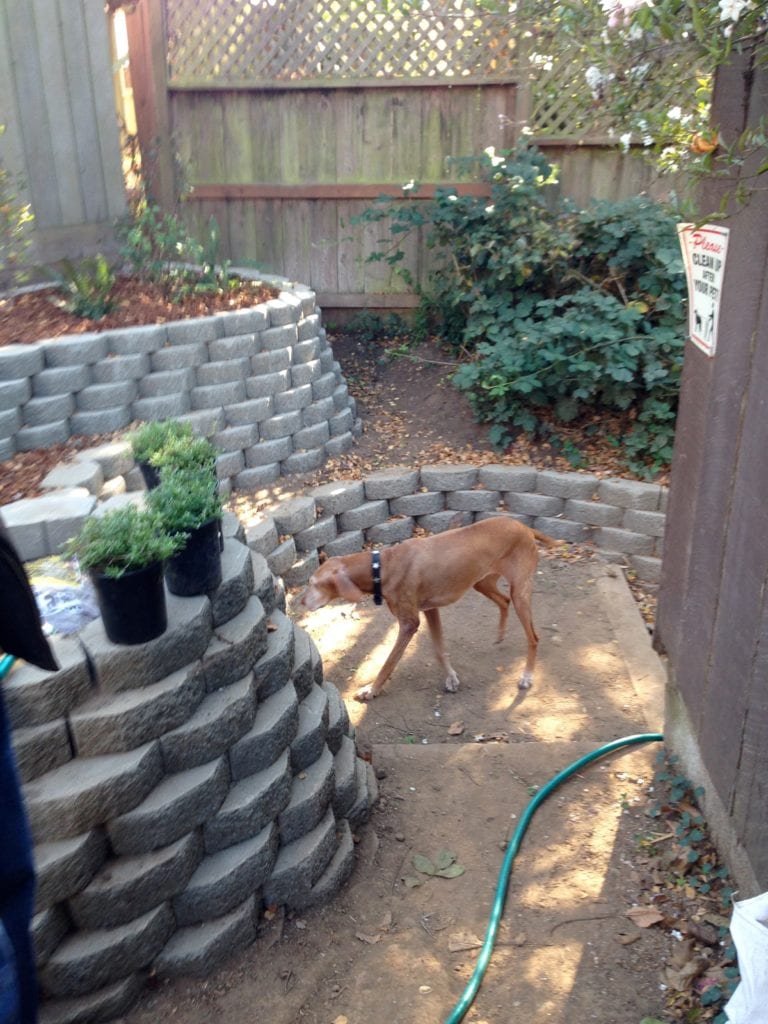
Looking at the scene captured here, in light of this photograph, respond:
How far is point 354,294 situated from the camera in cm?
836

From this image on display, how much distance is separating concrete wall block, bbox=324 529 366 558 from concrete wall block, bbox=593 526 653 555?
1801 mm

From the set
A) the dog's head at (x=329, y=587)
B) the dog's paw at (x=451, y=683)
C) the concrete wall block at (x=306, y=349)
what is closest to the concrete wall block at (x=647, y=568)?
the dog's paw at (x=451, y=683)

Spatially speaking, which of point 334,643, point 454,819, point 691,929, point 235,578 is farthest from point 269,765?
point 334,643

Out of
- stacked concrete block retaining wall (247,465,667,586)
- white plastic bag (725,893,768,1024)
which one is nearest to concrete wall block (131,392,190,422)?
stacked concrete block retaining wall (247,465,667,586)

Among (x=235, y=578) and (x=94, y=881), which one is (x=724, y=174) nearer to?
(x=235, y=578)

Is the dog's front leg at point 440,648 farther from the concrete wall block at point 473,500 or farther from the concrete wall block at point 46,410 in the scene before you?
the concrete wall block at point 46,410

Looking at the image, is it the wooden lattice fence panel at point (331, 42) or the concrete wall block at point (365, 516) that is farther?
the wooden lattice fence panel at point (331, 42)

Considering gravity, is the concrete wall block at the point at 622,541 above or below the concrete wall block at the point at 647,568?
above

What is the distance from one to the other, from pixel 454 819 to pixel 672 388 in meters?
4.03

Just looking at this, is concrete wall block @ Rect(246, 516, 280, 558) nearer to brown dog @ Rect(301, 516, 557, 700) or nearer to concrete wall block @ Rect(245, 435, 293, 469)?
concrete wall block @ Rect(245, 435, 293, 469)

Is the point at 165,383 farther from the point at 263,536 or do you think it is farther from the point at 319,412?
the point at 319,412

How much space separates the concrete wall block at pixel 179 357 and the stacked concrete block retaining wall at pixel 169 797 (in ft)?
8.42

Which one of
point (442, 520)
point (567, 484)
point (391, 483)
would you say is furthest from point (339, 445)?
point (567, 484)

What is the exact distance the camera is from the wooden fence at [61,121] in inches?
240
